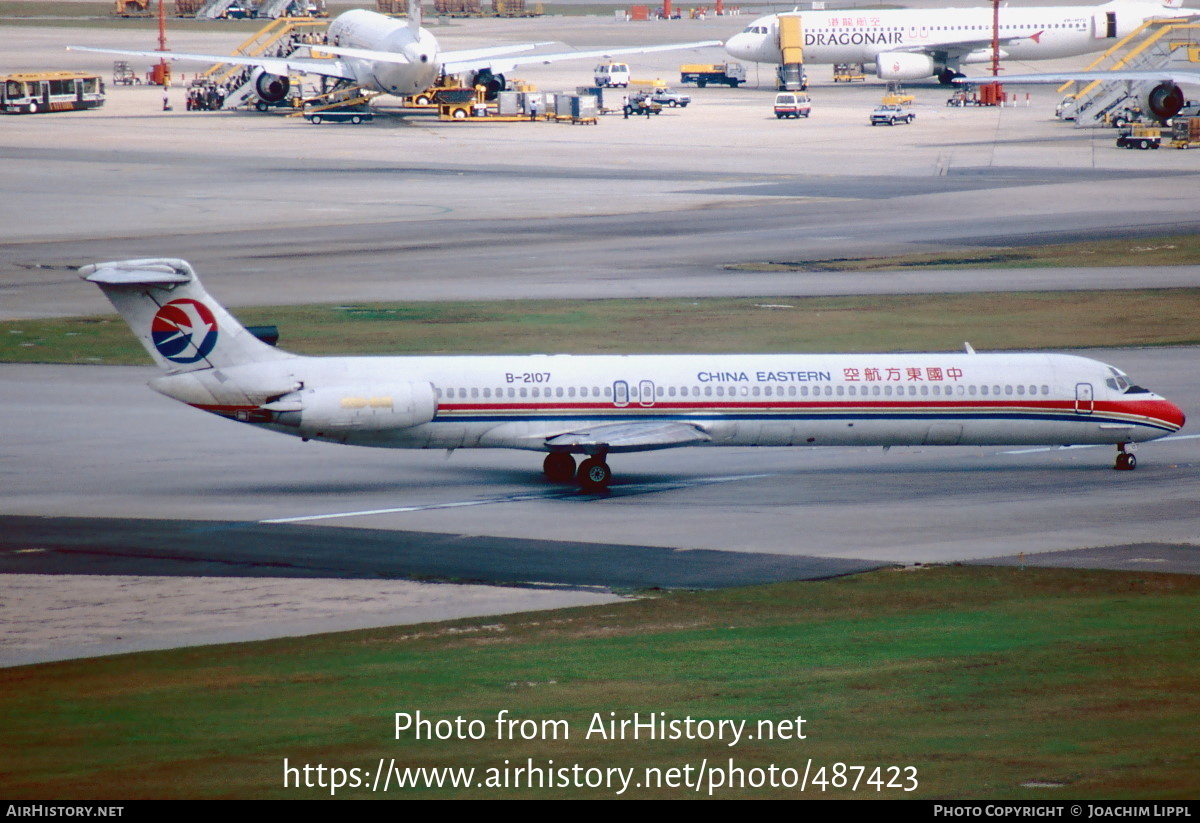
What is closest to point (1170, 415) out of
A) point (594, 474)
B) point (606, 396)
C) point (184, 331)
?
point (606, 396)

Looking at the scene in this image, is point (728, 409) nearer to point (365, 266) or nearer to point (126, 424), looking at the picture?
point (126, 424)

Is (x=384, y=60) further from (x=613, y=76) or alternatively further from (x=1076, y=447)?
(x=1076, y=447)

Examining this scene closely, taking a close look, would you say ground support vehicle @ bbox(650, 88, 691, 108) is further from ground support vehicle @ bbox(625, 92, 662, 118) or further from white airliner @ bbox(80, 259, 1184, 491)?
white airliner @ bbox(80, 259, 1184, 491)

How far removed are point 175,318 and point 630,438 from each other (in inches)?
485

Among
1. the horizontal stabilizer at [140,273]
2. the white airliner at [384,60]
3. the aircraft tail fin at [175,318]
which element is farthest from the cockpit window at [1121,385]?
the white airliner at [384,60]

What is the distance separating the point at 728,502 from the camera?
4247 cm

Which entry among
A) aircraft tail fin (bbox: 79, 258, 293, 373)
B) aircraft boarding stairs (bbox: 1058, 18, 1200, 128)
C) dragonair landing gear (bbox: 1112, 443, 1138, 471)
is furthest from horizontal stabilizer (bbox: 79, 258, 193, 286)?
aircraft boarding stairs (bbox: 1058, 18, 1200, 128)

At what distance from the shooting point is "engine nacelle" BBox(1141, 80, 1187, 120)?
125375 millimetres

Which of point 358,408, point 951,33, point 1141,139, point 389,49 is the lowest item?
point 358,408

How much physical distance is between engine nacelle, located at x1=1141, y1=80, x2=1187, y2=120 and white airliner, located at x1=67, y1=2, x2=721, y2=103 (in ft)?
113

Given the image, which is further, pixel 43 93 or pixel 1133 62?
pixel 43 93

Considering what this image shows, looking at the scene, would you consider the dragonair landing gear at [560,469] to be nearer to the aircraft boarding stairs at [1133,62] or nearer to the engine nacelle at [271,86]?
the aircraft boarding stairs at [1133,62]

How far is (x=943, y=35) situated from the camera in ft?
536

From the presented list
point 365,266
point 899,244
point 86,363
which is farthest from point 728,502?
point 899,244
